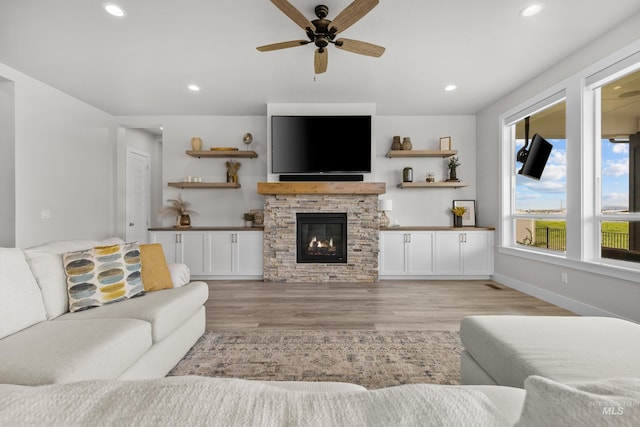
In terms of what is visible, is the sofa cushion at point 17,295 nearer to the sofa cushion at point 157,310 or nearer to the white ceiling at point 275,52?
the sofa cushion at point 157,310

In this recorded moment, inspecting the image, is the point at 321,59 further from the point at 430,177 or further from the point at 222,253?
the point at 222,253

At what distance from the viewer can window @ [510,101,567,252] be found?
3.57 metres

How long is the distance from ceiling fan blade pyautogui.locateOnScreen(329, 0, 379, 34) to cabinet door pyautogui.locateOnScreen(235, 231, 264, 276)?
3150mm

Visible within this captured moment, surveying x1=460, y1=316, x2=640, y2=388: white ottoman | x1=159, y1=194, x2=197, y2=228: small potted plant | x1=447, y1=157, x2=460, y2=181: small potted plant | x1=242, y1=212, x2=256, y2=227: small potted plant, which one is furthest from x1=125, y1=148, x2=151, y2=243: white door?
x1=460, y1=316, x2=640, y2=388: white ottoman

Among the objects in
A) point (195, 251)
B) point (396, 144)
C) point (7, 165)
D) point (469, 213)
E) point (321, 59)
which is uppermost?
point (321, 59)

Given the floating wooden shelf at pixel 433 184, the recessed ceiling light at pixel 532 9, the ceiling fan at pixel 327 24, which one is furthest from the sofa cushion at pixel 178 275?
the floating wooden shelf at pixel 433 184

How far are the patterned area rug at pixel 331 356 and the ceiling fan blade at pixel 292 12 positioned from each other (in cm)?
248

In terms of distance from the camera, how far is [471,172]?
5156mm

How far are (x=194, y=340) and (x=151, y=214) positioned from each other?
A: 15.9 ft

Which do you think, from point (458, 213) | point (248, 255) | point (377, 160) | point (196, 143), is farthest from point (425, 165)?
point (196, 143)

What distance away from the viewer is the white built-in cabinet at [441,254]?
4668mm

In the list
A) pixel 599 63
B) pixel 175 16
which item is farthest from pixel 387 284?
pixel 175 16

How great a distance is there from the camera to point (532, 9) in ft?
7.92

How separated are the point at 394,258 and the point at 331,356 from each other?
2764mm
